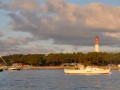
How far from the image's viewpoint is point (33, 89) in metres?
92.2

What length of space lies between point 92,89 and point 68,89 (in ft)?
18.0

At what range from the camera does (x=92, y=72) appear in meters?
180

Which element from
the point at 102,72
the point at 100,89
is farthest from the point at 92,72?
the point at 100,89

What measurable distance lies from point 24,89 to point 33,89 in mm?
2119

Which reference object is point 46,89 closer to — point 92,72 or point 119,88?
point 119,88

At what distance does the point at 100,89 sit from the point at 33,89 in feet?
50.3

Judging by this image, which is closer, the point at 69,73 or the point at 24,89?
the point at 24,89

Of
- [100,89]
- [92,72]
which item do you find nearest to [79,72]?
→ [92,72]

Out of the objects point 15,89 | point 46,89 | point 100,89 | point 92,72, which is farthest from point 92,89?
point 92,72

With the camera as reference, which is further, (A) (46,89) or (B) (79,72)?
(B) (79,72)

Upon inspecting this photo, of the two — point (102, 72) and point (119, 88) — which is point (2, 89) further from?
point (102, 72)

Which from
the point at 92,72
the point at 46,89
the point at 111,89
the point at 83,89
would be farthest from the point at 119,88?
the point at 92,72

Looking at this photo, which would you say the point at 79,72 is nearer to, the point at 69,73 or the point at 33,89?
the point at 69,73

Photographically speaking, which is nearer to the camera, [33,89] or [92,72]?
[33,89]
